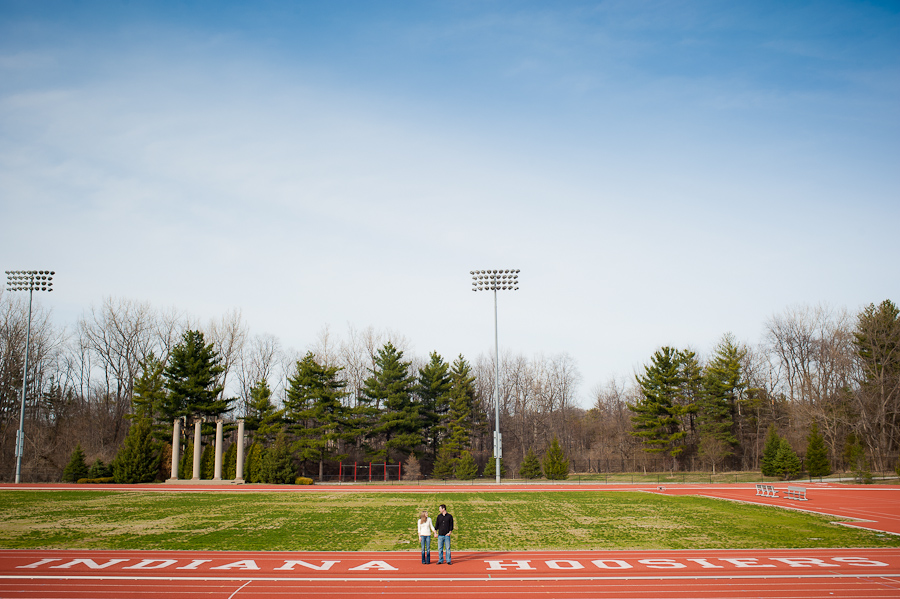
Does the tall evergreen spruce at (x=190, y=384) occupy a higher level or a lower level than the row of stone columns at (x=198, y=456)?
higher

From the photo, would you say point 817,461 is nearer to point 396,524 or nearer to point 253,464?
point 396,524

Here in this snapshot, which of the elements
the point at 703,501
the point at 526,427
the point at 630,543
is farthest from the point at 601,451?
the point at 630,543

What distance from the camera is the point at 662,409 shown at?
62.9 meters

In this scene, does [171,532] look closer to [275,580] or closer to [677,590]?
[275,580]

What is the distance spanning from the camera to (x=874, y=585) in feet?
41.5

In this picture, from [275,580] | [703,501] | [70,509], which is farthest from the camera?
[703,501]

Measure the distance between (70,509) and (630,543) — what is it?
2494 centimetres

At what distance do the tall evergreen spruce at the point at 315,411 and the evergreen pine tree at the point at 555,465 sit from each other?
1909cm

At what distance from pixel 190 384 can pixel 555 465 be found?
112 feet

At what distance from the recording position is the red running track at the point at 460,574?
12.3m

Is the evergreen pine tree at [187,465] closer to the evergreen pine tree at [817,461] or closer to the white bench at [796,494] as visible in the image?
the white bench at [796,494]

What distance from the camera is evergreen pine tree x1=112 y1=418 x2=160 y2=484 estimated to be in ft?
160

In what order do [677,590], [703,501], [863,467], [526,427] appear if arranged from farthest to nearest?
[526,427]
[863,467]
[703,501]
[677,590]

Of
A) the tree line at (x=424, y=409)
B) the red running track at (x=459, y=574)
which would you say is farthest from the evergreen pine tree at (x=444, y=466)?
the red running track at (x=459, y=574)
